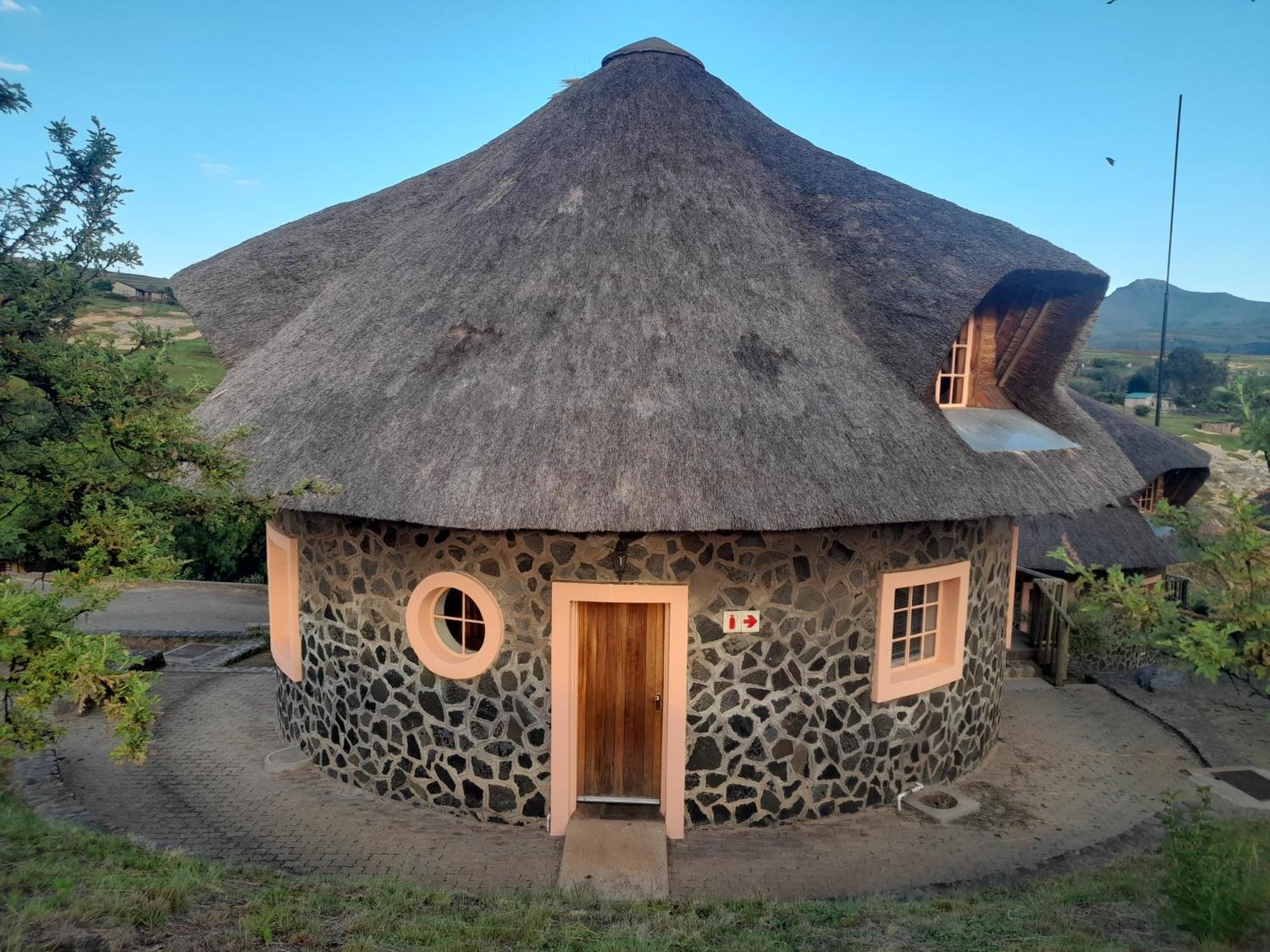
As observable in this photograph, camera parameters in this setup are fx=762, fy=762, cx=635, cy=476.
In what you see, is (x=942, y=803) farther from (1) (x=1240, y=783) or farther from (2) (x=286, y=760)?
Result: (2) (x=286, y=760)

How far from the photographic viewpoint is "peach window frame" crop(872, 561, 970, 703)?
7.66 meters

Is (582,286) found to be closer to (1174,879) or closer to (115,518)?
(115,518)

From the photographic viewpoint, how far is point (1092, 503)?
8.44 metres

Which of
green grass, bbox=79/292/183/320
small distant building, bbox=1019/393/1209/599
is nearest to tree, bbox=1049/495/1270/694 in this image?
green grass, bbox=79/292/183/320

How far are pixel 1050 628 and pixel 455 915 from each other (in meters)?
11.0

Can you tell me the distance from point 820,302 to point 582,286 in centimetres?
258

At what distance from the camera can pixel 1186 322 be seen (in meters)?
93.0

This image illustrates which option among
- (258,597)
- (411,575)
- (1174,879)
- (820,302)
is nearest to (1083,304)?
(820,302)

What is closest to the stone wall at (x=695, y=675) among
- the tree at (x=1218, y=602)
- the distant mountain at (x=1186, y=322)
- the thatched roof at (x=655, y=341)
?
the thatched roof at (x=655, y=341)

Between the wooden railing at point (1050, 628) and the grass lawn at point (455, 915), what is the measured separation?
6.31 metres

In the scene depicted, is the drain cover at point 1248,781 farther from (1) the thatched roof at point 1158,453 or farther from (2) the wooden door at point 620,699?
(1) the thatched roof at point 1158,453

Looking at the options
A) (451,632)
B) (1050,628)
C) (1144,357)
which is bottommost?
(1050,628)

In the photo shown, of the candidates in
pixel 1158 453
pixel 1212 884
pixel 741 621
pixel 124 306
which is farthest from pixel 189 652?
pixel 1158 453

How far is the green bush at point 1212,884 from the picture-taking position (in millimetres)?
4195
